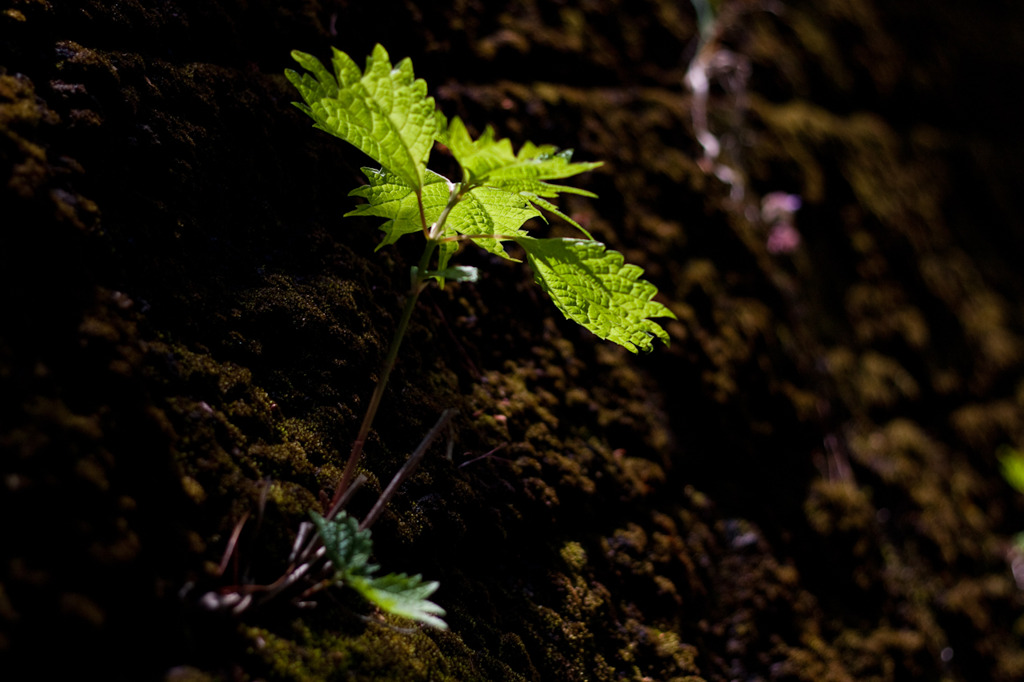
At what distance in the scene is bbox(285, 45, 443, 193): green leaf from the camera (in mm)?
856

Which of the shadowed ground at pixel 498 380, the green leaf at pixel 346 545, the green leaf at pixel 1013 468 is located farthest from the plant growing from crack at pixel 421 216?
the green leaf at pixel 1013 468

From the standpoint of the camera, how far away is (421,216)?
94 cm

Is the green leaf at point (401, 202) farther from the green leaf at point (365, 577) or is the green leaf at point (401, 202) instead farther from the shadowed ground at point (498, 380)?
the green leaf at point (365, 577)

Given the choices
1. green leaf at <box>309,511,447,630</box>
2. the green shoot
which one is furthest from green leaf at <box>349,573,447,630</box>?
the green shoot

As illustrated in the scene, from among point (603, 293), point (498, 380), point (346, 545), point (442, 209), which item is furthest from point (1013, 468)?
point (346, 545)

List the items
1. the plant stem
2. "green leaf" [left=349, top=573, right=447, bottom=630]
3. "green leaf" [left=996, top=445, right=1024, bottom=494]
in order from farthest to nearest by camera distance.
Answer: "green leaf" [left=996, top=445, right=1024, bottom=494], the plant stem, "green leaf" [left=349, top=573, right=447, bottom=630]

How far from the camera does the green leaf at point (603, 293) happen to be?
0.97 meters

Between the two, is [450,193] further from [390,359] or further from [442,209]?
[390,359]

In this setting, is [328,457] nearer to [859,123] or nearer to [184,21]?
[184,21]

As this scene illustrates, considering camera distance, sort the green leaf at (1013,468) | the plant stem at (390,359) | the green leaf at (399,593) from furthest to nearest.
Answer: the green leaf at (1013,468) < the plant stem at (390,359) < the green leaf at (399,593)

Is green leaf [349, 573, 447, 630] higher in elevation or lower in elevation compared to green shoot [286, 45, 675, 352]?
lower

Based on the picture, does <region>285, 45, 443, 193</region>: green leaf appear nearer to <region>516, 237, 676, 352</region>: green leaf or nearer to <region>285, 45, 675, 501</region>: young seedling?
<region>285, 45, 675, 501</region>: young seedling

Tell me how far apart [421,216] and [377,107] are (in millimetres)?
155

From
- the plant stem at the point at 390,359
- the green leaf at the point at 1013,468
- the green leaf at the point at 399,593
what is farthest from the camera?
the green leaf at the point at 1013,468
